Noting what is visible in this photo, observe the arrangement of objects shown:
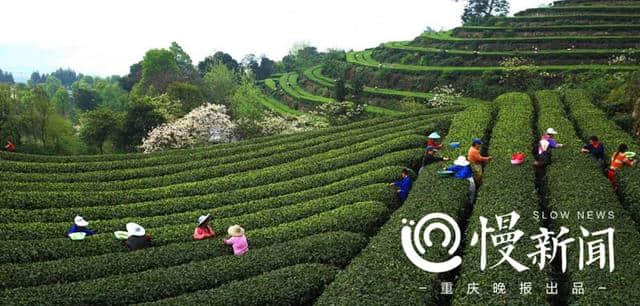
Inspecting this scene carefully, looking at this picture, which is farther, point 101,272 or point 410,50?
point 410,50

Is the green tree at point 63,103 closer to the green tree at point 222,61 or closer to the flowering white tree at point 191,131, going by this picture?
the green tree at point 222,61

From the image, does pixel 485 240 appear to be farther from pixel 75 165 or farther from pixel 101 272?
pixel 75 165

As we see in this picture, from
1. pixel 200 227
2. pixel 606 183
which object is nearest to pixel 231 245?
pixel 200 227

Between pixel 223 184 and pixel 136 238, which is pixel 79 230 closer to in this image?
pixel 136 238

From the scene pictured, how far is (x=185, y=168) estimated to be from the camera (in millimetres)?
26141

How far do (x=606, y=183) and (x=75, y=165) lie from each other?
2508 centimetres

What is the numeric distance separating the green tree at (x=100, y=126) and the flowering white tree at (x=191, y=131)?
5862 mm

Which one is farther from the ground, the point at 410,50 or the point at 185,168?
the point at 410,50

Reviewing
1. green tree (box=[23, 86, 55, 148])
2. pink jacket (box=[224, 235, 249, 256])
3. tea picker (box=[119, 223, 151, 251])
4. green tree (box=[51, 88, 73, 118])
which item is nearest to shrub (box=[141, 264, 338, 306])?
pink jacket (box=[224, 235, 249, 256])

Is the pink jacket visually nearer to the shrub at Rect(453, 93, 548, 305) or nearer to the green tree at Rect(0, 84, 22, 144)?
the shrub at Rect(453, 93, 548, 305)

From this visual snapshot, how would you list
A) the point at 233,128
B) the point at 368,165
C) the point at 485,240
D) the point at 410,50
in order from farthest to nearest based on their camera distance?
1. the point at 410,50
2. the point at 233,128
3. the point at 368,165
4. the point at 485,240

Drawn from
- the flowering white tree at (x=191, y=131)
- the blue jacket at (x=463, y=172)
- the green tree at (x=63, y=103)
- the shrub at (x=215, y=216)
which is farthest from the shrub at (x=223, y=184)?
the green tree at (x=63, y=103)

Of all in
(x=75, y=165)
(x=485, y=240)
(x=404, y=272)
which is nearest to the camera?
(x=404, y=272)

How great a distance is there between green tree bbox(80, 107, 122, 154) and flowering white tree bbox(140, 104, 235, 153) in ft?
19.2
